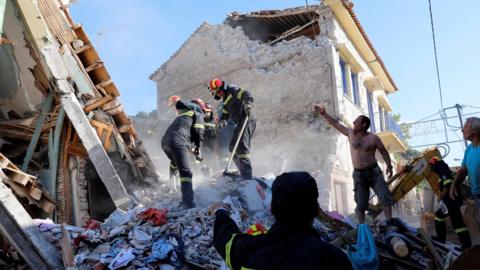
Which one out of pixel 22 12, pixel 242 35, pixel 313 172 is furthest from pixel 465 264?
pixel 242 35

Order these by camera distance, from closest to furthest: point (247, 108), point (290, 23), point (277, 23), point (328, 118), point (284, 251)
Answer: point (284, 251) < point (328, 118) < point (247, 108) < point (290, 23) < point (277, 23)

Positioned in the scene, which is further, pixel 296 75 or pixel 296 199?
pixel 296 75

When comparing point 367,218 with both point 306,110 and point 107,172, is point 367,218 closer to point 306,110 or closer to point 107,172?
point 107,172

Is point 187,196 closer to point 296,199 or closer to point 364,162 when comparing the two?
point 364,162

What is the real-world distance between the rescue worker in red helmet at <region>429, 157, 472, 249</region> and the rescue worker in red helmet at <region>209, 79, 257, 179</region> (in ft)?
8.85

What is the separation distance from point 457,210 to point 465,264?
2351 mm

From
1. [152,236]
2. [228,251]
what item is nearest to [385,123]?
[152,236]

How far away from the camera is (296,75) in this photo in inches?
491

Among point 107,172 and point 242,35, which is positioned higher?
point 242,35

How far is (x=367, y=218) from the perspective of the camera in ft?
19.1

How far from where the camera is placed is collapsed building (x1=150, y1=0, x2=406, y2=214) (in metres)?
11.6

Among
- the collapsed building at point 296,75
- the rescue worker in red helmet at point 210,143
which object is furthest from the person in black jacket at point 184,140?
the collapsed building at point 296,75

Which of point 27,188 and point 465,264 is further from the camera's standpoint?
point 27,188

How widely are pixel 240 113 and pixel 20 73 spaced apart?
152 inches
